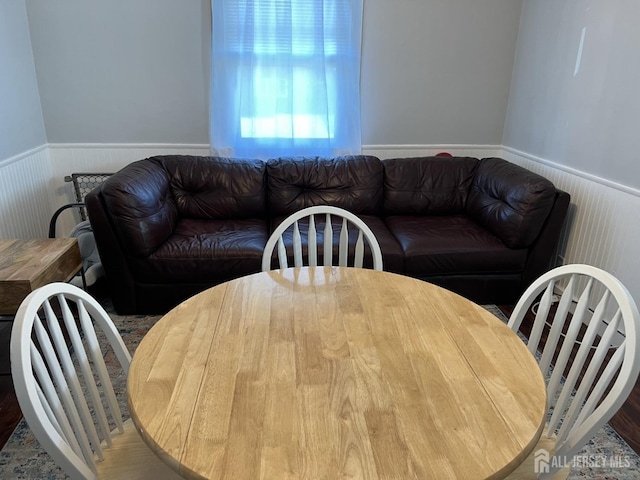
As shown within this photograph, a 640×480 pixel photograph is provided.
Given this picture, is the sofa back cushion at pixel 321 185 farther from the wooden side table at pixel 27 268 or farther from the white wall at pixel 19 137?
the white wall at pixel 19 137

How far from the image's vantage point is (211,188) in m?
3.14

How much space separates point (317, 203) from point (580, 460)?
207 cm

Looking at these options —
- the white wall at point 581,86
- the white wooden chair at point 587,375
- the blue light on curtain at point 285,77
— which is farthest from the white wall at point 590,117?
the white wooden chair at point 587,375

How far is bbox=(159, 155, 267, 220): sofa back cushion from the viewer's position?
3.12m

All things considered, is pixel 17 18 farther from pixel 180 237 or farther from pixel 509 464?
pixel 509 464

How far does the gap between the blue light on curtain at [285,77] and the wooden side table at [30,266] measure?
1433 mm

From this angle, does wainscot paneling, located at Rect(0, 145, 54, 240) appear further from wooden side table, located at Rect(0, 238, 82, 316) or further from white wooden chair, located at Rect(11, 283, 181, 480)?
white wooden chair, located at Rect(11, 283, 181, 480)

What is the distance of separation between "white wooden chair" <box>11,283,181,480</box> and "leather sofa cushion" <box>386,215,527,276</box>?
185 cm

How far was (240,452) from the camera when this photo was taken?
877 millimetres

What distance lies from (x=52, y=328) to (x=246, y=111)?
8.47 ft

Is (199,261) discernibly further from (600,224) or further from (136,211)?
(600,224)

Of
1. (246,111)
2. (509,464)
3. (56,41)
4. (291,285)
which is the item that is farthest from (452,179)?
(56,41)

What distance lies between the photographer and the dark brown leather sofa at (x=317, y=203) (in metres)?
2.62

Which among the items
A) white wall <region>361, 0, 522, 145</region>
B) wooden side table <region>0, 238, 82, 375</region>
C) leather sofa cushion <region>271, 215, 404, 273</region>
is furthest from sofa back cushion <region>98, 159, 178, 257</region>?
white wall <region>361, 0, 522, 145</region>
